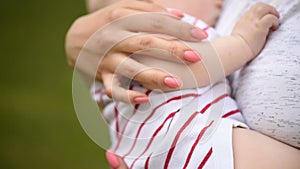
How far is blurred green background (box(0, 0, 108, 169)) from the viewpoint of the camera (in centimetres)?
121

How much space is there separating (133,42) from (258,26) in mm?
135

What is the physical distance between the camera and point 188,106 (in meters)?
0.47

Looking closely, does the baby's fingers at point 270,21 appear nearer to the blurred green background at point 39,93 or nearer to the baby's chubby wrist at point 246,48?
the baby's chubby wrist at point 246,48

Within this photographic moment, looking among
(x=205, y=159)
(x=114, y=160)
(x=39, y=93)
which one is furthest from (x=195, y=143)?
(x=39, y=93)

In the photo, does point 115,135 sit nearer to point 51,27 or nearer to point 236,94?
point 236,94

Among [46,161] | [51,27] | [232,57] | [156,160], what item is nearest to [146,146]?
[156,160]

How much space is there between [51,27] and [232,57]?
3.57 ft

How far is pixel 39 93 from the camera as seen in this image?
1.37 m

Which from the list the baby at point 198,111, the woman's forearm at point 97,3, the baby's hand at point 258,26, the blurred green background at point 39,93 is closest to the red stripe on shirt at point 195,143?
the baby at point 198,111

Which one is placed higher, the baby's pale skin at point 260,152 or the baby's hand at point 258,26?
the baby's hand at point 258,26

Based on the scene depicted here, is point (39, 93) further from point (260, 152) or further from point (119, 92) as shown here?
point (260, 152)

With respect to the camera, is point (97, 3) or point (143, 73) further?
point (97, 3)

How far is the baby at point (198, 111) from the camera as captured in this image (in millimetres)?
435

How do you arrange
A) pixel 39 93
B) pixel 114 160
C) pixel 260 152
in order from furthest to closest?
1. pixel 39 93
2. pixel 114 160
3. pixel 260 152
